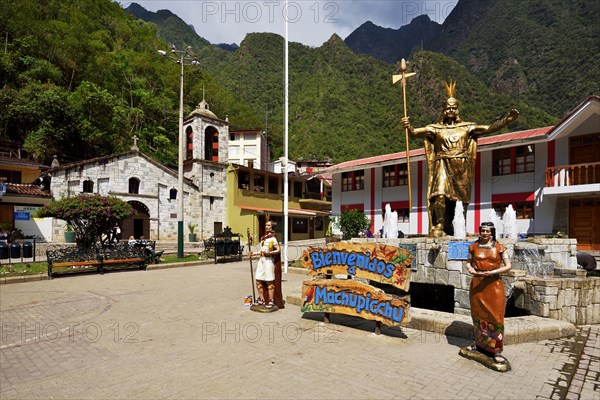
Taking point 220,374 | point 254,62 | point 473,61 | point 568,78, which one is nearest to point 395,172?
point 220,374

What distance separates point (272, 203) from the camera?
1465 inches

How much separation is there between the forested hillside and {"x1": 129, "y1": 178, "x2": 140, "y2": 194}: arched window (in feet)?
26.7

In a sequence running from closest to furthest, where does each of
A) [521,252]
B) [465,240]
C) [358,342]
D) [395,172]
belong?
[358,342]
[465,240]
[521,252]
[395,172]

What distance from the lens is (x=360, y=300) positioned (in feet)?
21.0

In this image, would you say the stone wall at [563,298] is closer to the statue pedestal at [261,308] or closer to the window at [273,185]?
the statue pedestal at [261,308]

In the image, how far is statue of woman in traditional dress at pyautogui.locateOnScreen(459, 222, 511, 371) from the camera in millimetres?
4824

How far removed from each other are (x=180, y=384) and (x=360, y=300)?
3341 mm

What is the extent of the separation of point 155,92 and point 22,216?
2597 centimetres

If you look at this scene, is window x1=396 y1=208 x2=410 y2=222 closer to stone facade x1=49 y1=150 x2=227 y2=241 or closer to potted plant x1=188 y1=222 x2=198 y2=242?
stone facade x1=49 y1=150 x2=227 y2=241

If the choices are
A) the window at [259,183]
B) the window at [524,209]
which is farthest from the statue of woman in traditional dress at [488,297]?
the window at [259,183]

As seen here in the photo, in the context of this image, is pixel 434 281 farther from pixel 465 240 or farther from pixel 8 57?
pixel 8 57

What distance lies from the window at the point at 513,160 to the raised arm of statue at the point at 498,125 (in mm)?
11086

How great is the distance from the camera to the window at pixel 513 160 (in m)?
18.0

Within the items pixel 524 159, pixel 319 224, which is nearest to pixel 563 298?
pixel 524 159
